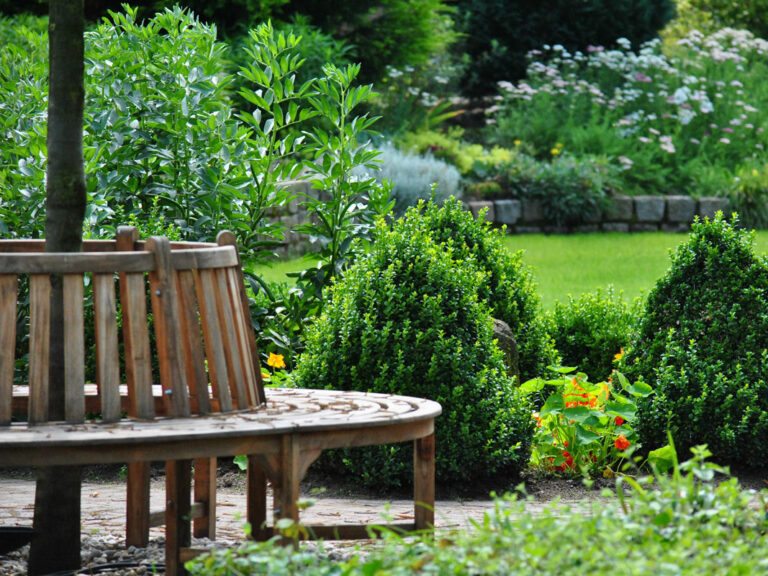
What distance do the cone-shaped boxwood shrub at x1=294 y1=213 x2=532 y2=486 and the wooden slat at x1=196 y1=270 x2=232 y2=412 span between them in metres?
1.40

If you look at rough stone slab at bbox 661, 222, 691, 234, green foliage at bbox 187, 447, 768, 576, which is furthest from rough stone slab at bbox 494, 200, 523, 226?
green foliage at bbox 187, 447, 768, 576

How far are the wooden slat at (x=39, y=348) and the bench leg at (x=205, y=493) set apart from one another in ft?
2.13

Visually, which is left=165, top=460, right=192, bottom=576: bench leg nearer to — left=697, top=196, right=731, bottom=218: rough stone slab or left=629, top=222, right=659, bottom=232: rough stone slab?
left=629, top=222, right=659, bottom=232: rough stone slab

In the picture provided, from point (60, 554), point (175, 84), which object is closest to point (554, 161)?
point (175, 84)

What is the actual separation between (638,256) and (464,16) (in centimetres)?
857

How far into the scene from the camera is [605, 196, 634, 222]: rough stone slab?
12.4m

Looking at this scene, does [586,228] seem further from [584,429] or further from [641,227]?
[584,429]

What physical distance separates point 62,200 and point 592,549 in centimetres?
193

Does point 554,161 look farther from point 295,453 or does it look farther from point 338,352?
point 295,453

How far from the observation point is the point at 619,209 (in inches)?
488

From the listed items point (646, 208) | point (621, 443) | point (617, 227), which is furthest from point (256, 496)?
point (646, 208)

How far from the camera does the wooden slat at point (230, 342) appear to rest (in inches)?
119

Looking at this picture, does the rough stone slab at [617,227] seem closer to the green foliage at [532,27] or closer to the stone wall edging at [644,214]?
the stone wall edging at [644,214]

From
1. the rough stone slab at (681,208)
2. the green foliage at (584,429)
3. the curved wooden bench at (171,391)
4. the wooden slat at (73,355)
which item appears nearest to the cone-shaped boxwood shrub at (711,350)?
the green foliage at (584,429)
